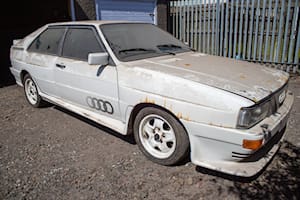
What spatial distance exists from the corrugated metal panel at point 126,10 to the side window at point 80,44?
16.7 feet

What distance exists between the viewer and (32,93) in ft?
15.6

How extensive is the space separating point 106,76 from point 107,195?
1.37m

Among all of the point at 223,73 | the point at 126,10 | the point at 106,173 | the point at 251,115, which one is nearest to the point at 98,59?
the point at 106,173

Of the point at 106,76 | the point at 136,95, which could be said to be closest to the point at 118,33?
the point at 106,76

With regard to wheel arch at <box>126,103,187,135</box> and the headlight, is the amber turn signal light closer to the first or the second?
the headlight

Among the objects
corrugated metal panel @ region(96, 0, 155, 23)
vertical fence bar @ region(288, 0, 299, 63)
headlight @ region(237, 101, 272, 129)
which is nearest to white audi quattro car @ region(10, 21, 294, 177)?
headlight @ region(237, 101, 272, 129)

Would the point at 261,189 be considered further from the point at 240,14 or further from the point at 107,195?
the point at 240,14

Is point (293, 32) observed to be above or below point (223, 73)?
above

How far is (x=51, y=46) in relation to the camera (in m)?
3.98

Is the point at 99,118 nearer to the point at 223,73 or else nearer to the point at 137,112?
the point at 137,112

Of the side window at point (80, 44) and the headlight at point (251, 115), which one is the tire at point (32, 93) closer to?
the side window at point (80, 44)

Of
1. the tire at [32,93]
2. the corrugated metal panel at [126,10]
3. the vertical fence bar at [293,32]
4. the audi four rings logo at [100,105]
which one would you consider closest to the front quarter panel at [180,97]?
the audi four rings logo at [100,105]

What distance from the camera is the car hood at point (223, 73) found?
2242 mm

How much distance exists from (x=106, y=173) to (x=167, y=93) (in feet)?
3.66
